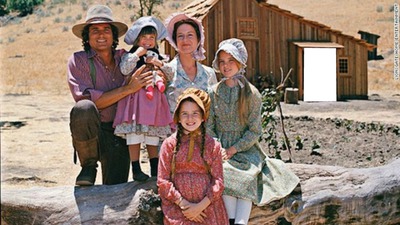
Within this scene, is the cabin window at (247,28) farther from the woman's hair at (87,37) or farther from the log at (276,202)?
the woman's hair at (87,37)

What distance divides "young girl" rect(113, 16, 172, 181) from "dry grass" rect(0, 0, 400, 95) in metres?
14.8

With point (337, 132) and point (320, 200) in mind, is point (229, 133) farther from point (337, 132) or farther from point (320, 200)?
point (337, 132)

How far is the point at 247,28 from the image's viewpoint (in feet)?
68.7

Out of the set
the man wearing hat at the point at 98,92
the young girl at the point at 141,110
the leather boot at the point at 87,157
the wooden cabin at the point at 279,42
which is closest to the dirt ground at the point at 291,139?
the man wearing hat at the point at 98,92

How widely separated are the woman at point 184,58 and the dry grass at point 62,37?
1469 centimetres

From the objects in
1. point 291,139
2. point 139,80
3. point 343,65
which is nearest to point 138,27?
point 139,80

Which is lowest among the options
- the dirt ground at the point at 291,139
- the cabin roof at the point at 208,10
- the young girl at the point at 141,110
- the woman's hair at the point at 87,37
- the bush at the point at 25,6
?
the dirt ground at the point at 291,139

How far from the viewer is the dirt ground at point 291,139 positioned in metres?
9.23

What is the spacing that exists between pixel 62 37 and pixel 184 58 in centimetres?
3501

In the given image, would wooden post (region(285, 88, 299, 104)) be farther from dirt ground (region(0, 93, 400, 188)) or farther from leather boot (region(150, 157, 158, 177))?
leather boot (region(150, 157, 158, 177))

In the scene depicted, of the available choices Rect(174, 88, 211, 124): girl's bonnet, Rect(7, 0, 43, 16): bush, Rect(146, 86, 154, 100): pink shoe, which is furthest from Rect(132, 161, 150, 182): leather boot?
Rect(7, 0, 43, 16): bush

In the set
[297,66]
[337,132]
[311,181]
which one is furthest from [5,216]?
[297,66]

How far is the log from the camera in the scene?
14.0 ft

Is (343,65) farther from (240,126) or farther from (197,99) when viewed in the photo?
(197,99)
